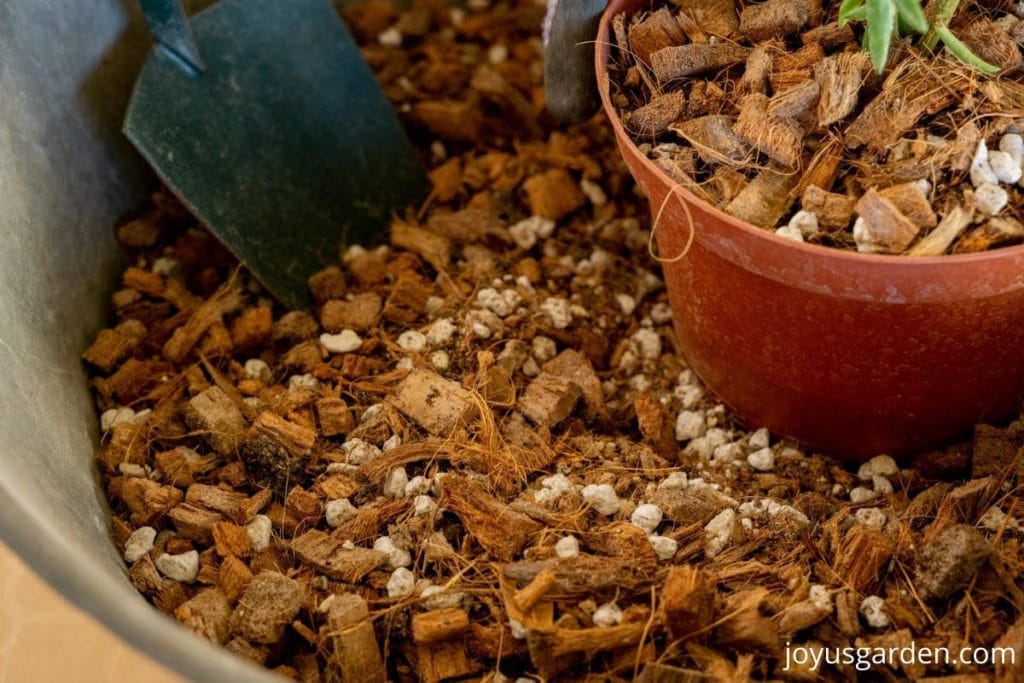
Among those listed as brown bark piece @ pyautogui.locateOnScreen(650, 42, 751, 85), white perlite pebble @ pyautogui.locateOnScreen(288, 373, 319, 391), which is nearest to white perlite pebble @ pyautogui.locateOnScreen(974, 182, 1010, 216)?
brown bark piece @ pyautogui.locateOnScreen(650, 42, 751, 85)

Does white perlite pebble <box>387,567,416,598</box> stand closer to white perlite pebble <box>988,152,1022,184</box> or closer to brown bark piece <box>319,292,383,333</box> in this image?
brown bark piece <box>319,292,383,333</box>

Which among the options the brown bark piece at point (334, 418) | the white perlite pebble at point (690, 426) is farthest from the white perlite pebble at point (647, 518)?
the brown bark piece at point (334, 418)

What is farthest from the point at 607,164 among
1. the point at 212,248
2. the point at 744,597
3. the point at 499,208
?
the point at 744,597

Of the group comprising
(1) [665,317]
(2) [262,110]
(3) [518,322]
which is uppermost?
(2) [262,110]

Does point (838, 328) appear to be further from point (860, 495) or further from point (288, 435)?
point (288, 435)

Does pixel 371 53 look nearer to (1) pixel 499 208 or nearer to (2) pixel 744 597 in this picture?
(1) pixel 499 208

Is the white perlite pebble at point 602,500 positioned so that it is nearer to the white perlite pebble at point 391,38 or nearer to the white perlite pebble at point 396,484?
the white perlite pebble at point 396,484
